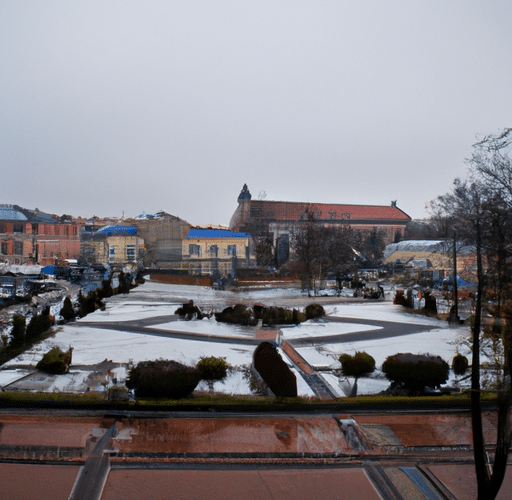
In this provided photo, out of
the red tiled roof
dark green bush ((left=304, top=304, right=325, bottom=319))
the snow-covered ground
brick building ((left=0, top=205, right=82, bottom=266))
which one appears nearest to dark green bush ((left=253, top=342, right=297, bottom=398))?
the snow-covered ground

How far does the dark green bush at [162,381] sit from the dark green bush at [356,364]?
8.46 ft

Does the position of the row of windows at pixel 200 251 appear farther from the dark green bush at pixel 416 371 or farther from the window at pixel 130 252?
the dark green bush at pixel 416 371

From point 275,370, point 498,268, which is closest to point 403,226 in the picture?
point 498,268

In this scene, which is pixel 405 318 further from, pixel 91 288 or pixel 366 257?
pixel 91 288

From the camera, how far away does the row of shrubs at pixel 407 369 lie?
7.29 m

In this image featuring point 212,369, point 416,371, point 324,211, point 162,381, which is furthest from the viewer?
point 324,211

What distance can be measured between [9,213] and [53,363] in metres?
3.25

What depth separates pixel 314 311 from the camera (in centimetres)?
890

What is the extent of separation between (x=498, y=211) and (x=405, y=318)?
3.97 metres

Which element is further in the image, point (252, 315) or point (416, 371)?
point (252, 315)

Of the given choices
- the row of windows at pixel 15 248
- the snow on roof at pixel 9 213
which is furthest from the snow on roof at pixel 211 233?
the snow on roof at pixel 9 213

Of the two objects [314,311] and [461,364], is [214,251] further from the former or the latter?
[461,364]

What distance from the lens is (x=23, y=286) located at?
7.98 meters

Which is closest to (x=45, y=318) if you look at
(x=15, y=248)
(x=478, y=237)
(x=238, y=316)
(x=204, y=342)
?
(x=15, y=248)
